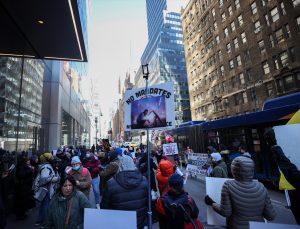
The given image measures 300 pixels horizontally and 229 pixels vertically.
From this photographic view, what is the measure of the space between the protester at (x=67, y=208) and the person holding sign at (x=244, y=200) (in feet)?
6.90

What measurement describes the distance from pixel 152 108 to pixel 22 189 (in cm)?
567

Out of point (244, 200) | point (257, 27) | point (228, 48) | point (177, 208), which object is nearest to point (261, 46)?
point (257, 27)

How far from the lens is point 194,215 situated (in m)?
3.00

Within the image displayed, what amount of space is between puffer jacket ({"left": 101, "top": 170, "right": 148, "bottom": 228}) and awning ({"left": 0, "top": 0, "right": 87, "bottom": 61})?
31.8 ft

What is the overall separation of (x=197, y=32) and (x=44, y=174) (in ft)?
188

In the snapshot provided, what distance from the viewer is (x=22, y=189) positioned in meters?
7.47

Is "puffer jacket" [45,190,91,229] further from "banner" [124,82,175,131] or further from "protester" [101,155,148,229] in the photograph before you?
"banner" [124,82,175,131]

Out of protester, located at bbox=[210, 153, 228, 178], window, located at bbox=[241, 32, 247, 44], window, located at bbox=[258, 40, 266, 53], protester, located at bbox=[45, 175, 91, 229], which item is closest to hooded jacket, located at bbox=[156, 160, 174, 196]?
protester, located at bbox=[210, 153, 228, 178]

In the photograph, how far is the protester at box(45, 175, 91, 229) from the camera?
3.33 metres

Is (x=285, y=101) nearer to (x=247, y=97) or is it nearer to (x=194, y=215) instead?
(x=194, y=215)

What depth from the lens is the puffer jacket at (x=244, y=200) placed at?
299 cm

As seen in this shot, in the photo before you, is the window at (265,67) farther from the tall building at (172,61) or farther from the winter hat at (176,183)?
the tall building at (172,61)

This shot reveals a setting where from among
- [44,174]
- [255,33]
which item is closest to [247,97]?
[255,33]

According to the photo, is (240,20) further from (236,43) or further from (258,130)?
(258,130)
